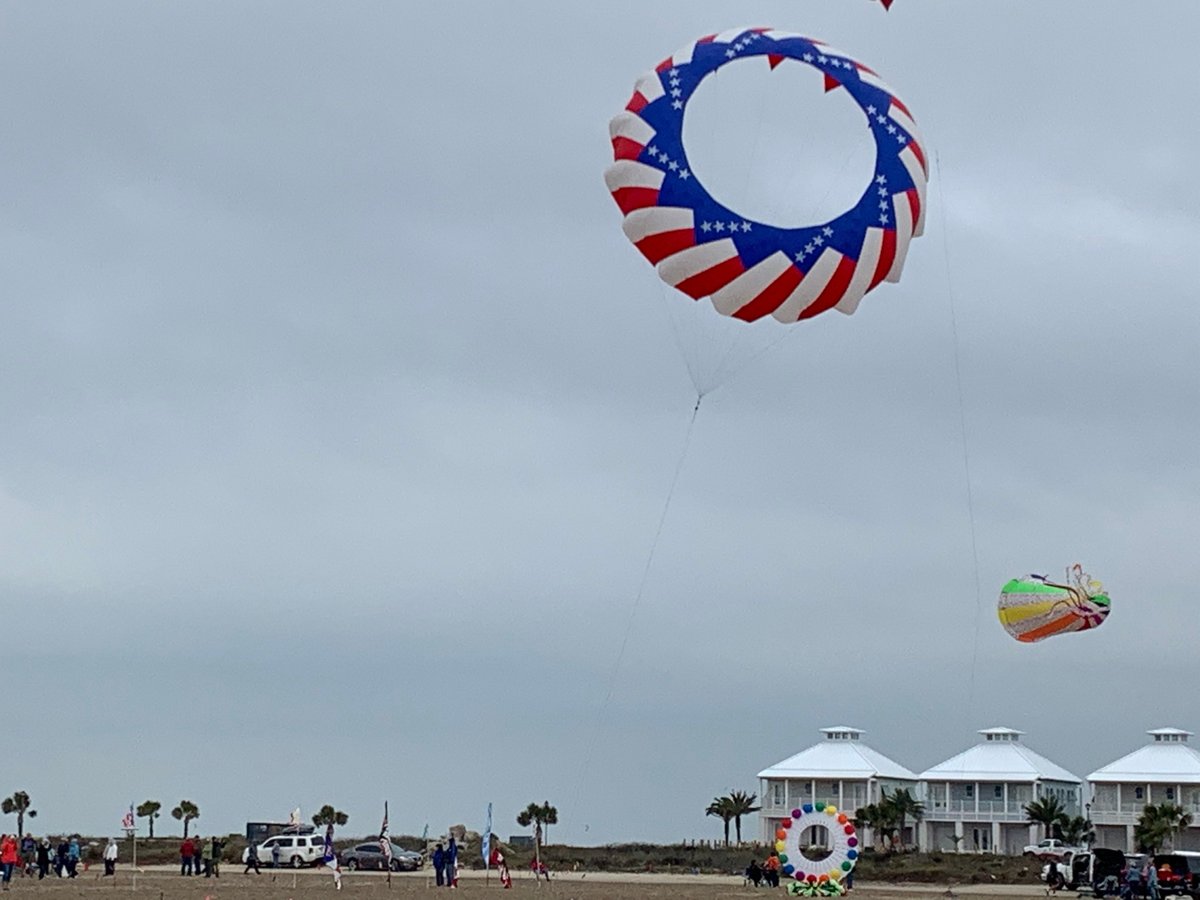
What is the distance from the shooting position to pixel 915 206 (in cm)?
2811

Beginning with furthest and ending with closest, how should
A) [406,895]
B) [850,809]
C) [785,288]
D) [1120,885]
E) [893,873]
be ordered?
[850,809], [893,873], [1120,885], [406,895], [785,288]

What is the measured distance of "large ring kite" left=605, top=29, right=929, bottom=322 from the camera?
90.1 feet

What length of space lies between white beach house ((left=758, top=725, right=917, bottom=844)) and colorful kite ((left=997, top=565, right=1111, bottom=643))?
5102 cm

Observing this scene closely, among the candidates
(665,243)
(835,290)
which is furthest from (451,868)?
(835,290)

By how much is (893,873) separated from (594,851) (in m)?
17.8

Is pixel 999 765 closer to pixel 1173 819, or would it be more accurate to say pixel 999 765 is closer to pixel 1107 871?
pixel 1173 819

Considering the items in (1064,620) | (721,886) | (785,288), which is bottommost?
(721,886)

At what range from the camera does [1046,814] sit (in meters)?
90.8

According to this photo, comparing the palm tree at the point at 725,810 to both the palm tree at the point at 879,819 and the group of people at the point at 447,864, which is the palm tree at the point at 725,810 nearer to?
the palm tree at the point at 879,819

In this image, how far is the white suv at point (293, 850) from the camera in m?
58.6

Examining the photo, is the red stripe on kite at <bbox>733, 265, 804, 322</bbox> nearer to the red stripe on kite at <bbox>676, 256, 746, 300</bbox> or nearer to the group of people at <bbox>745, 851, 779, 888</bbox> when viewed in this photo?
the red stripe on kite at <bbox>676, 256, 746, 300</bbox>

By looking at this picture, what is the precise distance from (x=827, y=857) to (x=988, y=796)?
5665cm

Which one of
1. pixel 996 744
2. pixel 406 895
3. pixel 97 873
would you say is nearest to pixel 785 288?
pixel 406 895

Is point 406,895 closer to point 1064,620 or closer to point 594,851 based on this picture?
point 1064,620
